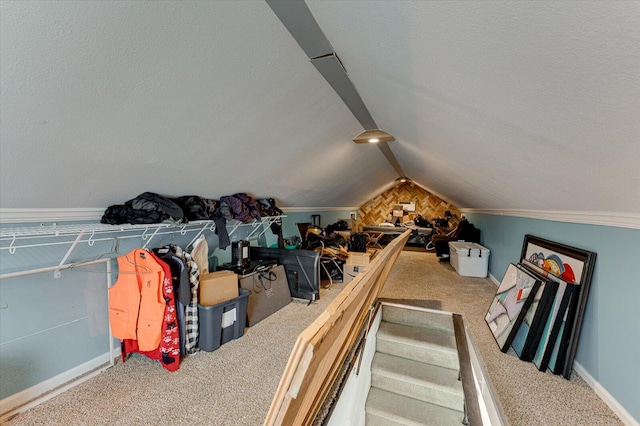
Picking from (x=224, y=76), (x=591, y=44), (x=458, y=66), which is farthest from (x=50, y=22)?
(x=591, y=44)

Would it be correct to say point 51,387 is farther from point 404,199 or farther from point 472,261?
point 404,199

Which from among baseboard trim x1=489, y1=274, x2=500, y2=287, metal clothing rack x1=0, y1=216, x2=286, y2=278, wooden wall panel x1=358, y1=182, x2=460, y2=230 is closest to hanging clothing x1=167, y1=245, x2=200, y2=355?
metal clothing rack x1=0, y1=216, x2=286, y2=278

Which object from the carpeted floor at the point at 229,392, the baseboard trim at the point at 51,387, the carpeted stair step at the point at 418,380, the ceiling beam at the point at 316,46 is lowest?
the carpeted stair step at the point at 418,380

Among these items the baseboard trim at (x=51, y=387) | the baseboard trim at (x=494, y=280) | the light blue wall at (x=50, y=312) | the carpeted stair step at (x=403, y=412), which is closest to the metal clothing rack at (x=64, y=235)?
the light blue wall at (x=50, y=312)

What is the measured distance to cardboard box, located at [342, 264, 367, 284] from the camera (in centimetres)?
425

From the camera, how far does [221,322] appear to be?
7.97ft

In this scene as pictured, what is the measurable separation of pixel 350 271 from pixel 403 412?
6.99 ft

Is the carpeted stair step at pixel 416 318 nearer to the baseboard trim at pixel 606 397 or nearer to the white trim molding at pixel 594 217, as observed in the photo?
the baseboard trim at pixel 606 397

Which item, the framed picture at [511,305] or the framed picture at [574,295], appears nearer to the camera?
the framed picture at [574,295]

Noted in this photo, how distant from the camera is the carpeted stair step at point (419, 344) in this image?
2.49 metres

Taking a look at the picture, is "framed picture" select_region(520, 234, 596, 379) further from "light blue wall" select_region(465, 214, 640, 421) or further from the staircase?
the staircase

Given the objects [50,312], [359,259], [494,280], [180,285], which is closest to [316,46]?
[180,285]

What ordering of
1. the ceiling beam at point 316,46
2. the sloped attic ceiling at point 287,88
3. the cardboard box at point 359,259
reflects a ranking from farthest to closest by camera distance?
the cardboard box at point 359,259
the ceiling beam at point 316,46
the sloped attic ceiling at point 287,88

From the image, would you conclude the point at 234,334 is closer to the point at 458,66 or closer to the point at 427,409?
the point at 427,409
